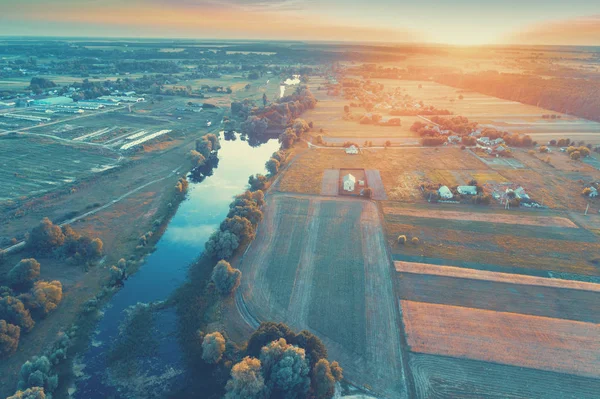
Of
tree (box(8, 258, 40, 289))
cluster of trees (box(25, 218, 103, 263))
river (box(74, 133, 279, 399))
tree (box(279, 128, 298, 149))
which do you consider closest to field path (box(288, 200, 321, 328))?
river (box(74, 133, 279, 399))

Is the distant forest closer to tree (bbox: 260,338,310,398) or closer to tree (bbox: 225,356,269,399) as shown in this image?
tree (bbox: 260,338,310,398)

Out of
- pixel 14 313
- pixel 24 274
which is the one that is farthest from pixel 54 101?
pixel 14 313

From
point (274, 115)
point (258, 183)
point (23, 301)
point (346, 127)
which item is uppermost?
point (274, 115)

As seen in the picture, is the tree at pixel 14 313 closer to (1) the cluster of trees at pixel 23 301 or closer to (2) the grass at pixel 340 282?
(1) the cluster of trees at pixel 23 301

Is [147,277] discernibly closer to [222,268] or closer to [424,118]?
[222,268]

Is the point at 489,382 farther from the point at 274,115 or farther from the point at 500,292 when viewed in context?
the point at 274,115

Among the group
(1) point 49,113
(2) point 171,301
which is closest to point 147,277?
(2) point 171,301
